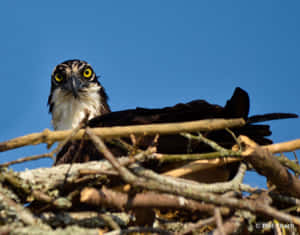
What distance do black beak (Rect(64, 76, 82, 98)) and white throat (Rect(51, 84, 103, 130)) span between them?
0.09 metres

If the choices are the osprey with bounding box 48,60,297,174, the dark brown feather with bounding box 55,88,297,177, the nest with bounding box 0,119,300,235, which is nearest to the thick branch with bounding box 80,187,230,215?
the nest with bounding box 0,119,300,235

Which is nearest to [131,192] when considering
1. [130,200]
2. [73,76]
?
[130,200]

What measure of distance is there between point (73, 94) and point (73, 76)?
25 centimetres

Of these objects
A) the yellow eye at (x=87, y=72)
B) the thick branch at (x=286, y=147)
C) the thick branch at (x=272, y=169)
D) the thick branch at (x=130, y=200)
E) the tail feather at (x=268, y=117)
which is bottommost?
the thick branch at (x=130, y=200)

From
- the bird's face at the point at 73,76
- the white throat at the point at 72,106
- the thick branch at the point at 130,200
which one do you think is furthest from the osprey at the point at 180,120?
the bird's face at the point at 73,76

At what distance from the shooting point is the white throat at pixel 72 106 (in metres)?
4.88

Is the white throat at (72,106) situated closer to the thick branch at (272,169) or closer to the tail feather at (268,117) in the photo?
the tail feather at (268,117)

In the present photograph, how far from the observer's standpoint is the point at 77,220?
2.24m

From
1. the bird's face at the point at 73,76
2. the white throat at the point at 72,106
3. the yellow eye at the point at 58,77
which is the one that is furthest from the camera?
the yellow eye at the point at 58,77

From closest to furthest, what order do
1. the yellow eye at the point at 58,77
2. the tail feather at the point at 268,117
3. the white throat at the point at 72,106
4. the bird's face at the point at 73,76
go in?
1. the tail feather at the point at 268,117
2. the white throat at the point at 72,106
3. the bird's face at the point at 73,76
4. the yellow eye at the point at 58,77

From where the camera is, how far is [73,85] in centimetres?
493

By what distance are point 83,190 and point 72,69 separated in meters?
3.07

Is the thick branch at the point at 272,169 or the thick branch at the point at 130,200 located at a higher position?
the thick branch at the point at 272,169

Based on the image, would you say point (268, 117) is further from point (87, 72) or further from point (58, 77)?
point (58, 77)
